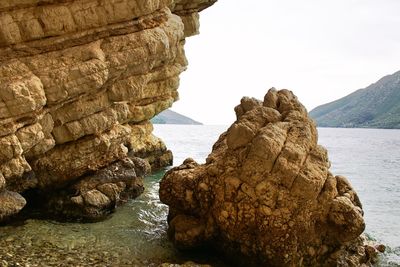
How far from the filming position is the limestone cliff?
66.4ft

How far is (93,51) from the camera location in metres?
22.5

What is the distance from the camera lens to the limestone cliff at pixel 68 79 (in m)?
20.2

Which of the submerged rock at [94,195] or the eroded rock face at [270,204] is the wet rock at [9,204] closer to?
the submerged rock at [94,195]

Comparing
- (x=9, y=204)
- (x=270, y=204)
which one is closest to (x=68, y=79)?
(x=9, y=204)

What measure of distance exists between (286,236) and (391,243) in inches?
442

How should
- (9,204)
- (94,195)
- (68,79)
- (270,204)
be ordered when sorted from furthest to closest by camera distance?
(94,195) < (68,79) < (9,204) < (270,204)

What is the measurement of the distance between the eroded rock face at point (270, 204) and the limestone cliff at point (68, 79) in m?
7.74

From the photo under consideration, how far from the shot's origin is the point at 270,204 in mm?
17594

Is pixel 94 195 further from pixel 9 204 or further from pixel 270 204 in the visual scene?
pixel 270 204

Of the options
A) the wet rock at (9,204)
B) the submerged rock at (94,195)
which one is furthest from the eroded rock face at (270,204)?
the wet rock at (9,204)

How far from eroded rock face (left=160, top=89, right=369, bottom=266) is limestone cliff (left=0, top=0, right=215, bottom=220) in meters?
7.74

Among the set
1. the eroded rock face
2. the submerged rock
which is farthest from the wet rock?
the eroded rock face

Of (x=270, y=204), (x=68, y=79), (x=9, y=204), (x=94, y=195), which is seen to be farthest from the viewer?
(x=94, y=195)

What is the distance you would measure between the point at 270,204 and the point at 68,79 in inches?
476
